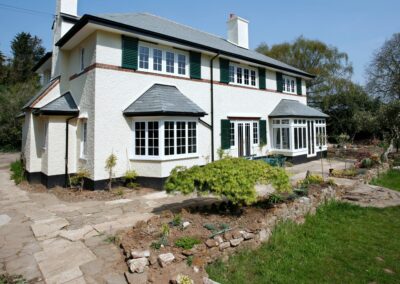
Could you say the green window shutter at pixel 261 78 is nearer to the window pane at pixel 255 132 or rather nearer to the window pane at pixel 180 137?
the window pane at pixel 255 132

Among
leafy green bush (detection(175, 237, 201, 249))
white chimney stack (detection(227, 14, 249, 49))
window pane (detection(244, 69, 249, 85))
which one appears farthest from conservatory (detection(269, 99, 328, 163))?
leafy green bush (detection(175, 237, 201, 249))

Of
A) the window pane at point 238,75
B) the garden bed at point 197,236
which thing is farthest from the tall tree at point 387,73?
the garden bed at point 197,236

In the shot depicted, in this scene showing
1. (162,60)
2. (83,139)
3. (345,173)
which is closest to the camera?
(83,139)

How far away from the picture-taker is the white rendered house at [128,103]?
9727mm

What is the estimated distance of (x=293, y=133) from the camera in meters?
15.9

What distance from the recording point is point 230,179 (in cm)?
541

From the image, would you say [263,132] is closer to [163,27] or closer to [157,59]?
[157,59]

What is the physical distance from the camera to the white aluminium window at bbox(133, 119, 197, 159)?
→ 32.5 feet

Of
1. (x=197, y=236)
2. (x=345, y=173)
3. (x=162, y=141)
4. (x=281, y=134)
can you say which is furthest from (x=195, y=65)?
(x=197, y=236)

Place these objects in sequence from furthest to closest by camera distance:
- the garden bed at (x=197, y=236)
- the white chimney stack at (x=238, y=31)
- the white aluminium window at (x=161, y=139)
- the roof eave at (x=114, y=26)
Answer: the white chimney stack at (x=238, y=31) → the white aluminium window at (x=161, y=139) → the roof eave at (x=114, y=26) → the garden bed at (x=197, y=236)

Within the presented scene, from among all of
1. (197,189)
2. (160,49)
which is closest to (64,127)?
(160,49)

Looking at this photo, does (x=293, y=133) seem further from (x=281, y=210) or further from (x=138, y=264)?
(x=138, y=264)

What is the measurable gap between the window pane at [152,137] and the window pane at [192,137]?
159cm

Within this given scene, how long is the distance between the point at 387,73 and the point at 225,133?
2988cm
